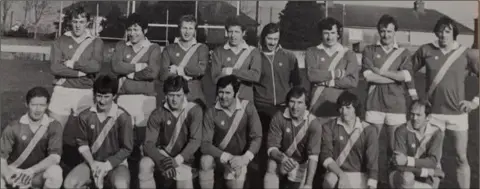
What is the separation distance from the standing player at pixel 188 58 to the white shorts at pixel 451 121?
1.12m

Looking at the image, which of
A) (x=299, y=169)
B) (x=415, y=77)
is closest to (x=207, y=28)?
(x=299, y=169)

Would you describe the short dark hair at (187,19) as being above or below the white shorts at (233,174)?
above

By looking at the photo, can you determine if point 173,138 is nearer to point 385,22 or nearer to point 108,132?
point 108,132

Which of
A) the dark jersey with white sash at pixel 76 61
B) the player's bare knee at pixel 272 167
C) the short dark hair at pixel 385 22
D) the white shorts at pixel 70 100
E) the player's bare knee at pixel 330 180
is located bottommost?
the player's bare knee at pixel 330 180

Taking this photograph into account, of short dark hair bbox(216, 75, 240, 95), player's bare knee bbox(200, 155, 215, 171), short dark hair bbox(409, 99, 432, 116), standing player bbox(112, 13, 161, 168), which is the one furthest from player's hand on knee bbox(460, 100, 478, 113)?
standing player bbox(112, 13, 161, 168)

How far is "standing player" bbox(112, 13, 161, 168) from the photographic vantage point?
2.20 m

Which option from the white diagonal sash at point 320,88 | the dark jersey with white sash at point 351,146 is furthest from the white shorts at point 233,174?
the white diagonal sash at point 320,88

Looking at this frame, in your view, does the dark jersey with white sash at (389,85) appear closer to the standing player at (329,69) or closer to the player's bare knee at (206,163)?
the standing player at (329,69)

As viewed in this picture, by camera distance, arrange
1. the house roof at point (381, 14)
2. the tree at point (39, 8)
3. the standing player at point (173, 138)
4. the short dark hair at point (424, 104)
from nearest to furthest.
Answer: the standing player at point (173, 138), the short dark hair at point (424, 104), the house roof at point (381, 14), the tree at point (39, 8)

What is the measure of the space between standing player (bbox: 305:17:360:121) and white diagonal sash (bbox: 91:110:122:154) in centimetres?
94

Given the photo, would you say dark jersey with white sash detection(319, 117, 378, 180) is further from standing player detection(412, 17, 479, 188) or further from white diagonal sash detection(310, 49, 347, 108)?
standing player detection(412, 17, 479, 188)

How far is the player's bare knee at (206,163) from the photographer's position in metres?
2.01

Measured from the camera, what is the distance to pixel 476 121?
2.13 metres

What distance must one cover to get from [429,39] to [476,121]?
45 cm
